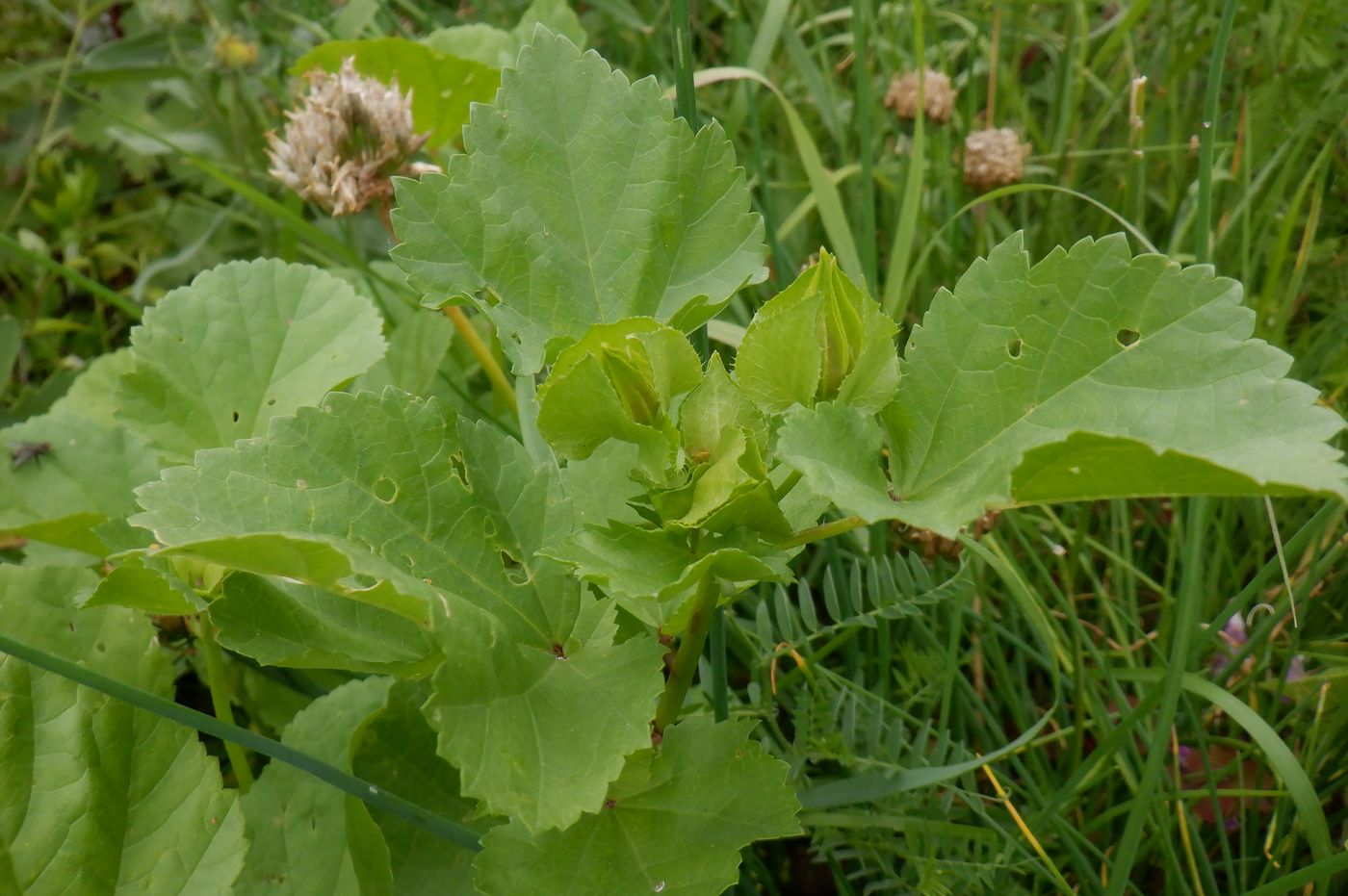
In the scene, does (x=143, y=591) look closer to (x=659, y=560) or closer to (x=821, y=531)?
(x=659, y=560)

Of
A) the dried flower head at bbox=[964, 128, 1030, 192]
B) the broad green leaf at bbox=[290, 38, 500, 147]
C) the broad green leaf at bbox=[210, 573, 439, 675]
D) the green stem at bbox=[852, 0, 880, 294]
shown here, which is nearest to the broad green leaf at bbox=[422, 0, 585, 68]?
the broad green leaf at bbox=[290, 38, 500, 147]

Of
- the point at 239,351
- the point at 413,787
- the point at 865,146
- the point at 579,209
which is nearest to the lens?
the point at 579,209

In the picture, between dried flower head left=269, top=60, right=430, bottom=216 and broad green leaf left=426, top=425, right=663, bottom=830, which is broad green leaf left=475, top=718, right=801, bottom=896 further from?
dried flower head left=269, top=60, right=430, bottom=216

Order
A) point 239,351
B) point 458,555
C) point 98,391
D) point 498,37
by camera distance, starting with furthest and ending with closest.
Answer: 1. point 498,37
2. point 98,391
3. point 239,351
4. point 458,555

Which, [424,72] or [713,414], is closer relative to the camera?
[713,414]

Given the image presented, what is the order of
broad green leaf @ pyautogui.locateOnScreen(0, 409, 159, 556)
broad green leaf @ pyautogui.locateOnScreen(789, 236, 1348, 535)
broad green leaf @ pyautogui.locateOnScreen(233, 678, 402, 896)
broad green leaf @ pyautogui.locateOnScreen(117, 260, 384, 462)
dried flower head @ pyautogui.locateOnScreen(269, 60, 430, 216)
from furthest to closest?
dried flower head @ pyautogui.locateOnScreen(269, 60, 430, 216)
broad green leaf @ pyautogui.locateOnScreen(0, 409, 159, 556)
broad green leaf @ pyautogui.locateOnScreen(117, 260, 384, 462)
broad green leaf @ pyautogui.locateOnScreen(233, 678, 402, 896)
broad green leaf @ pyautogui.locateOnScreen(789, 236, 1348, 535)

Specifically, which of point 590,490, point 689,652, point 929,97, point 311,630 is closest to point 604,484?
point 590,490

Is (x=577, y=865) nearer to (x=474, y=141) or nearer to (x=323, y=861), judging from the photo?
(x=323, y=861)
